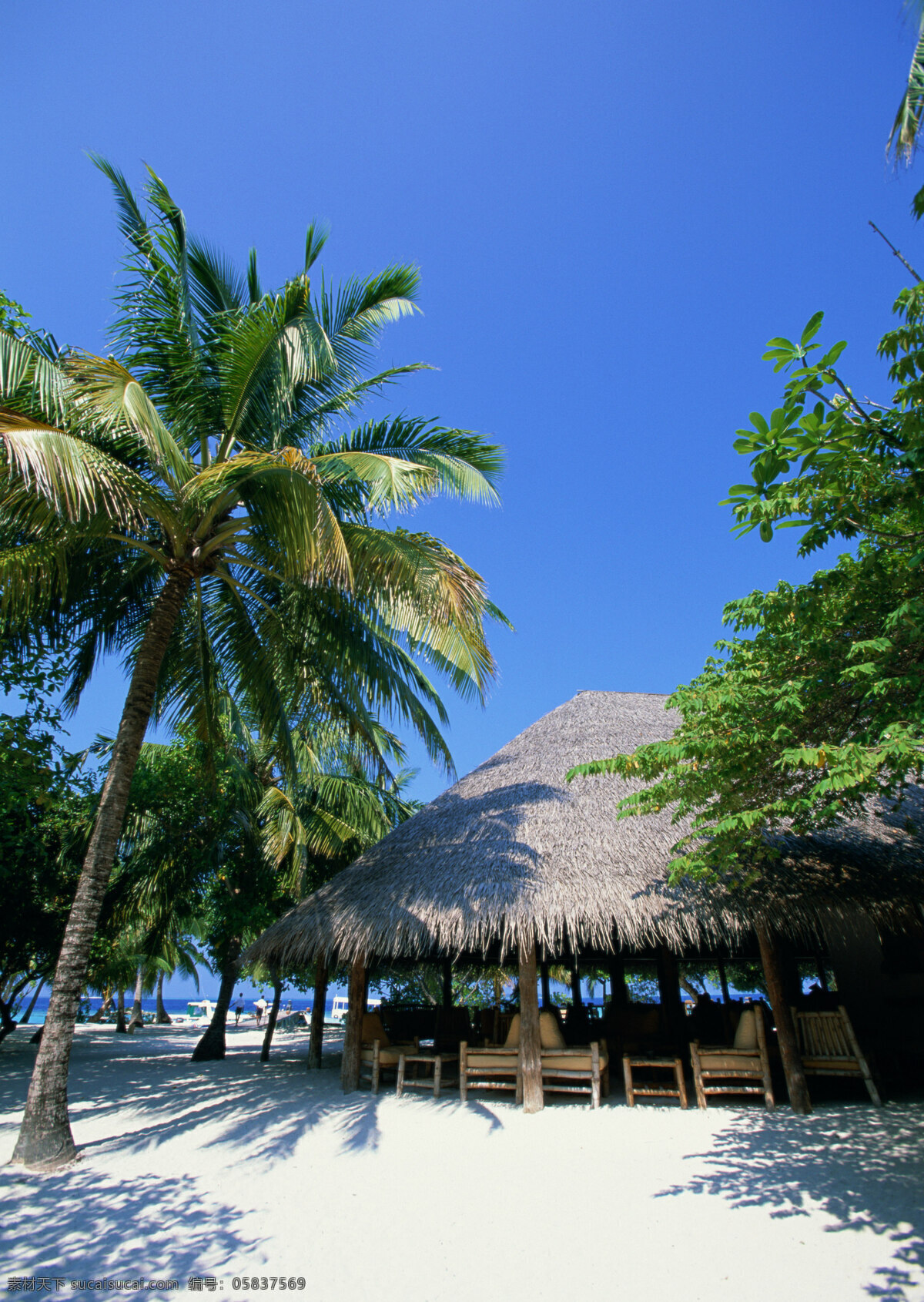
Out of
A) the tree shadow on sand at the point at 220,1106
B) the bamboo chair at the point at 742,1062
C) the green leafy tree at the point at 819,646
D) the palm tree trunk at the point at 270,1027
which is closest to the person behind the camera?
the green leafy tree at the point at 819,646

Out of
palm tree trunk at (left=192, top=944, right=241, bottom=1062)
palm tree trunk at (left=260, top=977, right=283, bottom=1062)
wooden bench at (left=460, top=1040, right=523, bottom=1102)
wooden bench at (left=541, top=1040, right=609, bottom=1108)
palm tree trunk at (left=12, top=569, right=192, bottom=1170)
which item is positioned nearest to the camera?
palm tree trunk at (left=12, top=569, right=192, bottom=1170)

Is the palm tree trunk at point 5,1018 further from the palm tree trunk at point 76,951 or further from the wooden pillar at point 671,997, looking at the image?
the wooden pillar at point 671,997

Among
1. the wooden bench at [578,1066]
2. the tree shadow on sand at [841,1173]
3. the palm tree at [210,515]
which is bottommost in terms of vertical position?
the tree shadow on sand at [841,1173]

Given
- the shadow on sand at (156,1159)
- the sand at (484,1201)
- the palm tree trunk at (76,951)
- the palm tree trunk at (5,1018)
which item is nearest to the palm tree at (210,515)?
the palm tree trunk at (76,951)

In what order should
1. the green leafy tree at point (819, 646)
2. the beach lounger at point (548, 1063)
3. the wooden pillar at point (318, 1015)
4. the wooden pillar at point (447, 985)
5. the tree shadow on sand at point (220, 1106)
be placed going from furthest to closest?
the wooden pillar at point (447, 985) < the wooden pillar at point (318, 1015) < the beach lounger at point (548, 1063) < the tree shadow on sand at point (220, 1106) < the green leafy tree at point (819, 646)

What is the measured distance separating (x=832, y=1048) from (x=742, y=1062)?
797 millimetres

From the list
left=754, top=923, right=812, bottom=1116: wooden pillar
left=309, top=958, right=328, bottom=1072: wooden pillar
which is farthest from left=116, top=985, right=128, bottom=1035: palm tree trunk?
left=754, top=923, right=812, bottom=1116: wooden pillar

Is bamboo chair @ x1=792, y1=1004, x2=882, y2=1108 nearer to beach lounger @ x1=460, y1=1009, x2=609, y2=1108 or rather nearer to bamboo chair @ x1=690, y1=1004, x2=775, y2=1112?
bamboo chair @ x1=690, y1=1004, x2=775, y2=1112

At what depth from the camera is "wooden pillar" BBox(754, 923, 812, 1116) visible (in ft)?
19.7

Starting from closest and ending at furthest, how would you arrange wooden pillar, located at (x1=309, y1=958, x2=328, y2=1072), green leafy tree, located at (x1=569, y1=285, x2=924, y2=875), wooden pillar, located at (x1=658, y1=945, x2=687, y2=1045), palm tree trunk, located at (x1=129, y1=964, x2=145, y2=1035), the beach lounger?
green leafy tree, located at (x1=569, y1=285, x2=924, y2=875)
the beach lounger
wooden pillar, located at (x1=658, y1=945, x2=687, y2=1045)
wooden pillar, located at (x1=309, y1=958, x2=328, y2=1072)
palm tree trunk, located at (x1=129, y1=964, x2=145, y2=1035)

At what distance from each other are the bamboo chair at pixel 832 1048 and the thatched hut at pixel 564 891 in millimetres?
342

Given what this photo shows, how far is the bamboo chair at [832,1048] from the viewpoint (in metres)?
6.01

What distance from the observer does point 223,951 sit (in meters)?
12.4

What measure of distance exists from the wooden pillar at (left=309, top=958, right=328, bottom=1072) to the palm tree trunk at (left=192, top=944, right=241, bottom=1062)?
7.32 feet
